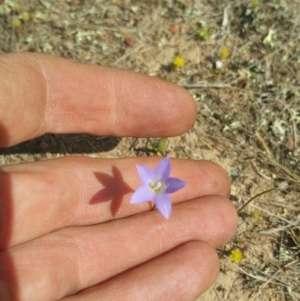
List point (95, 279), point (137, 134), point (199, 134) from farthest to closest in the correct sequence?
point (199, 134)
point (137, 134)
point (95, 279)

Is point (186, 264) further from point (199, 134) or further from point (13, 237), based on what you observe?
point (199, 134)

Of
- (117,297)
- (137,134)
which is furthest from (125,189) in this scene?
(117,297)

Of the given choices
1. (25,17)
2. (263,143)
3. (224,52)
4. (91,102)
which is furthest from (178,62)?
(25,17)

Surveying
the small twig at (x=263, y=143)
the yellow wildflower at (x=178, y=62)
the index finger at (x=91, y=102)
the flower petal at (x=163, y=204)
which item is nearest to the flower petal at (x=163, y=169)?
the flower petal at (x=163, y=204)

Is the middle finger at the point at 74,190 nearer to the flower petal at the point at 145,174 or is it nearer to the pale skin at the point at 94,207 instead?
the pale skin at the point at 94,207

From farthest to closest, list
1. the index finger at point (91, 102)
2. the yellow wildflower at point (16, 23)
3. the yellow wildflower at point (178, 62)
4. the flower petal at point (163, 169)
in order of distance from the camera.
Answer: the yellow wildflower at point (16, 23), the yellow wildflower at point (178, 62), the index finger at point (91, 102), the flower petal at point (163, 169)

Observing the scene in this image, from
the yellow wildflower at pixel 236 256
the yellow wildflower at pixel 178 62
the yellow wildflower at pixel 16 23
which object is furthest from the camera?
the yellow wildflower at pixel 16 23

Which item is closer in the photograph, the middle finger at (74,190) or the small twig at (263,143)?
the middle finger at (74,190)

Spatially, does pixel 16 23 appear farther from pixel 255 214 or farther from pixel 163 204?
pixel 255 214
